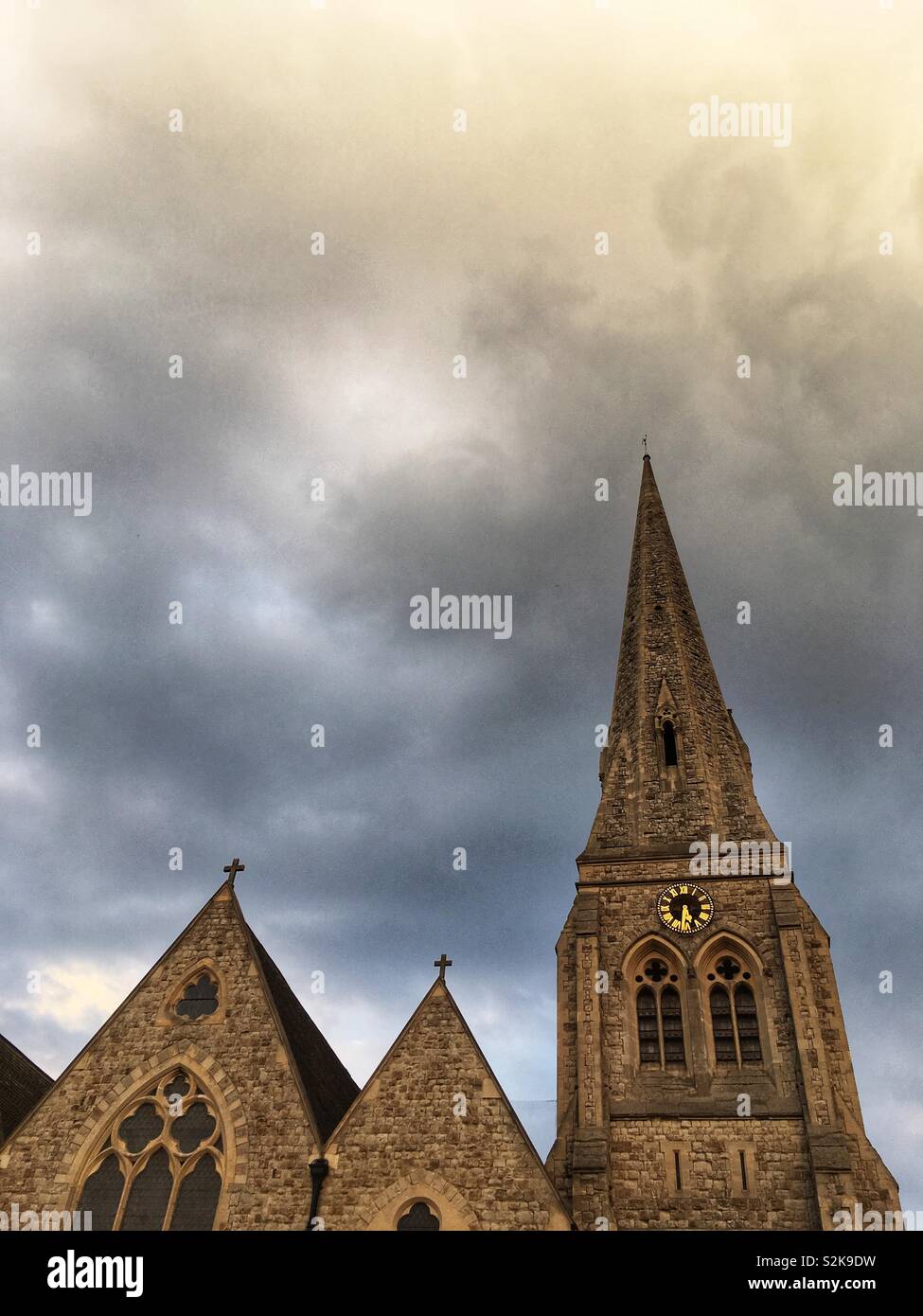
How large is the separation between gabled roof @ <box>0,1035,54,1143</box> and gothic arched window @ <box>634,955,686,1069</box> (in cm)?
1259

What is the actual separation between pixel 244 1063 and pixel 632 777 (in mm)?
13293

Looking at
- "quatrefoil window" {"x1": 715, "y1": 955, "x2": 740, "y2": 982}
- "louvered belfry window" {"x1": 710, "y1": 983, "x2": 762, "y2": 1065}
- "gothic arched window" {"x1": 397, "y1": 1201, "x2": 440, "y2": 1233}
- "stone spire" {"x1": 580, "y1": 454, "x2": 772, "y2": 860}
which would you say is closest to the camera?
"gothic arched window" {"x1": 397, "y1": 1201, "x2": 440, "y2": 1233}

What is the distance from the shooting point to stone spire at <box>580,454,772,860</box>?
25.0m

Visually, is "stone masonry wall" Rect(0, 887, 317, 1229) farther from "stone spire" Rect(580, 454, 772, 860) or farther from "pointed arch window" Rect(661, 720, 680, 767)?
"pointed arch window" Rect(661, 720, 680, 767)

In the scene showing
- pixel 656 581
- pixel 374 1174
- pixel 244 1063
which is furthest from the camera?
pixel 656 581

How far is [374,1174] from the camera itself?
16531 millimetres

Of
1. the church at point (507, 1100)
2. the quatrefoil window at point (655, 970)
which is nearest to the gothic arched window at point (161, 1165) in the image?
the church at point (507, 1100)

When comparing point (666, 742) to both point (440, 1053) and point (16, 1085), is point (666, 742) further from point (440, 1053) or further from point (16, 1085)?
point (16, 1085)

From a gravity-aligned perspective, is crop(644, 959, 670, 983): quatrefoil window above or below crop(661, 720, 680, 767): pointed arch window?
below

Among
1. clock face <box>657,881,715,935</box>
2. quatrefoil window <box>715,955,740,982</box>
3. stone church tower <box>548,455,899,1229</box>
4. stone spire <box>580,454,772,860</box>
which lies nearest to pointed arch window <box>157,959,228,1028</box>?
stone church tower <box>548,455,899,1229</box>

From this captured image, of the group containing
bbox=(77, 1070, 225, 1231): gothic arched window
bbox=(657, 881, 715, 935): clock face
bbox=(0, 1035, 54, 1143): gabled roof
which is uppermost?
bbox=(657, 881, 715, 935): clock face
